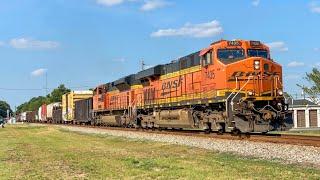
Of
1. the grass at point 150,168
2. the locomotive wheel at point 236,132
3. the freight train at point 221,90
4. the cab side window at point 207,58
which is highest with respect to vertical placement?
the cab side window at point 207,58

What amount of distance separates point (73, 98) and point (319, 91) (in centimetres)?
2875

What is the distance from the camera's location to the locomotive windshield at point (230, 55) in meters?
20.7

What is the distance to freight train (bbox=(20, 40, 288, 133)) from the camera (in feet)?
63.5

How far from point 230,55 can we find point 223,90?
5.77ft

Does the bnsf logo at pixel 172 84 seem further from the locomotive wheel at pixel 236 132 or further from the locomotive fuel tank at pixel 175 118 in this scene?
the locomotive wheel at pixel 236 132

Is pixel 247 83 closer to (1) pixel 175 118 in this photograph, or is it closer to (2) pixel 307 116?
(1) pixel 175 118

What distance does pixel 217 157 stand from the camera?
1320 cm

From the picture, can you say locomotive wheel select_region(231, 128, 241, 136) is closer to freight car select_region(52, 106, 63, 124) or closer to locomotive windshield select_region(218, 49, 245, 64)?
locomotive windshield select_region(218, 49, 245, 64)

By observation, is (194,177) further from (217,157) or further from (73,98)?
(73,98)

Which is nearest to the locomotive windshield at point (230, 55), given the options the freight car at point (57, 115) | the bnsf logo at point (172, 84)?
the bnsf logo at point (172, 84)

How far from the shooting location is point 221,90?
66.5 feet

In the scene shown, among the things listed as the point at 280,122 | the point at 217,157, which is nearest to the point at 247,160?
the point at 217,157

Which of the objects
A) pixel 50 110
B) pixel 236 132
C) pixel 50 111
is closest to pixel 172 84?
pixel 236 132

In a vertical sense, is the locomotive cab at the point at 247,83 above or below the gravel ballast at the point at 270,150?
above
